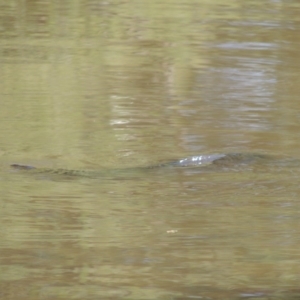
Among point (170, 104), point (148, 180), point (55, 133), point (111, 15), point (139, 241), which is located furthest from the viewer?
point (111, 15)

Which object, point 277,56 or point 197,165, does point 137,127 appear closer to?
point 197,165

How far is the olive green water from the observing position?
2234 mm

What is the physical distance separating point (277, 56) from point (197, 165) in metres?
1.84

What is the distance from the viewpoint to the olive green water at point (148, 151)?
2.23 m

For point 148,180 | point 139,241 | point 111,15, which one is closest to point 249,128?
point 148,180

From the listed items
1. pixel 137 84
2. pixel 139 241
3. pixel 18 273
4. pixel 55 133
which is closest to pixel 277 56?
pixel 137 84

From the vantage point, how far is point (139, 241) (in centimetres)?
240

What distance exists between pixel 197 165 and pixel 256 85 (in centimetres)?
117

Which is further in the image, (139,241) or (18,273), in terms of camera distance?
(139,241)

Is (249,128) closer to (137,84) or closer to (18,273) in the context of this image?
(137,84)

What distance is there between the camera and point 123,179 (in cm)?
292

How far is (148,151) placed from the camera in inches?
128

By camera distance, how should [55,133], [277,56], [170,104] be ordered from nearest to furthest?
1. [55,133]
2. [170,104]
3. [277,56]

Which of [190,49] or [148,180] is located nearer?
[148,180]
